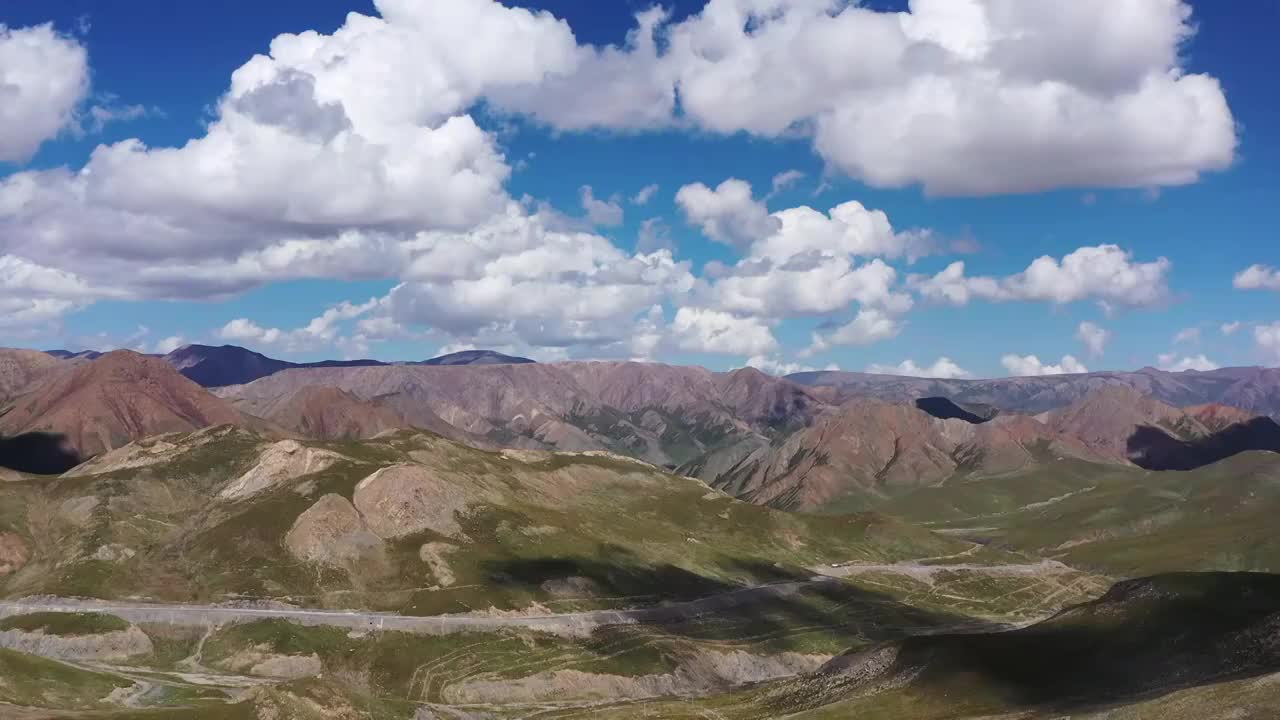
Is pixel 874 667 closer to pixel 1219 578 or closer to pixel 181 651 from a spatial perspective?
pixel 1219 578

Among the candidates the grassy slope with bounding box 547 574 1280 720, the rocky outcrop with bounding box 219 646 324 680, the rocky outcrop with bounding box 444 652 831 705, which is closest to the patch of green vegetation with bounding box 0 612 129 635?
the rocky outcrop with bounding box 219 646 324 680

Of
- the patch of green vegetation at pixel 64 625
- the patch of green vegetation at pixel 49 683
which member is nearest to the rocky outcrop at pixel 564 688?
the patch of green vegetation at pixel 49 683

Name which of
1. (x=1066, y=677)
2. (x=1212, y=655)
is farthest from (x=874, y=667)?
(x=1212, y=655)

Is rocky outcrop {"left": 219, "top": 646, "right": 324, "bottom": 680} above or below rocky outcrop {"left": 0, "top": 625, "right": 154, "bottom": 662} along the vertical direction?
below

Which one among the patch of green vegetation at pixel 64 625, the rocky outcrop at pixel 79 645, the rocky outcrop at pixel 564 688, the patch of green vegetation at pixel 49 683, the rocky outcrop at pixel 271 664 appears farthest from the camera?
the patch of green vegetation at pixel 64 625

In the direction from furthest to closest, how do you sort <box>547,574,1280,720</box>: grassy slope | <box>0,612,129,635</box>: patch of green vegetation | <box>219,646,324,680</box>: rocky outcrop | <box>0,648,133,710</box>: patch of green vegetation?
<box>0,612,129,635</box>: patch of green vegetation → <box>219,646,324,680</box>: rocky outcrop → <box>0,648,133,710</box>: patch of green vegetation → <box>547,574,1280,720</box>: grassy slope

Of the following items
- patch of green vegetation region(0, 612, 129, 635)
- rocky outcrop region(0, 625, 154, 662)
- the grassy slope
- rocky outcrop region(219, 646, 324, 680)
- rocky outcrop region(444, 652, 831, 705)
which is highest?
the grassy slope

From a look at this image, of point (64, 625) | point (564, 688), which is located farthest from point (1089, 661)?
point (64, 625)

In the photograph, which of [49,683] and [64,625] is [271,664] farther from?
[64,625]

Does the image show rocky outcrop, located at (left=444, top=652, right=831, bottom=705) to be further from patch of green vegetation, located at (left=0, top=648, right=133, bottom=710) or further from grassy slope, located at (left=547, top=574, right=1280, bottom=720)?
patch of green vegetation, located at (left=0, top=648, right=133, bottom=710)

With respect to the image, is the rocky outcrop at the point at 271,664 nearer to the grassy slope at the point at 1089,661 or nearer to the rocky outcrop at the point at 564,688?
the rocky outcrop at the point at 564,688
